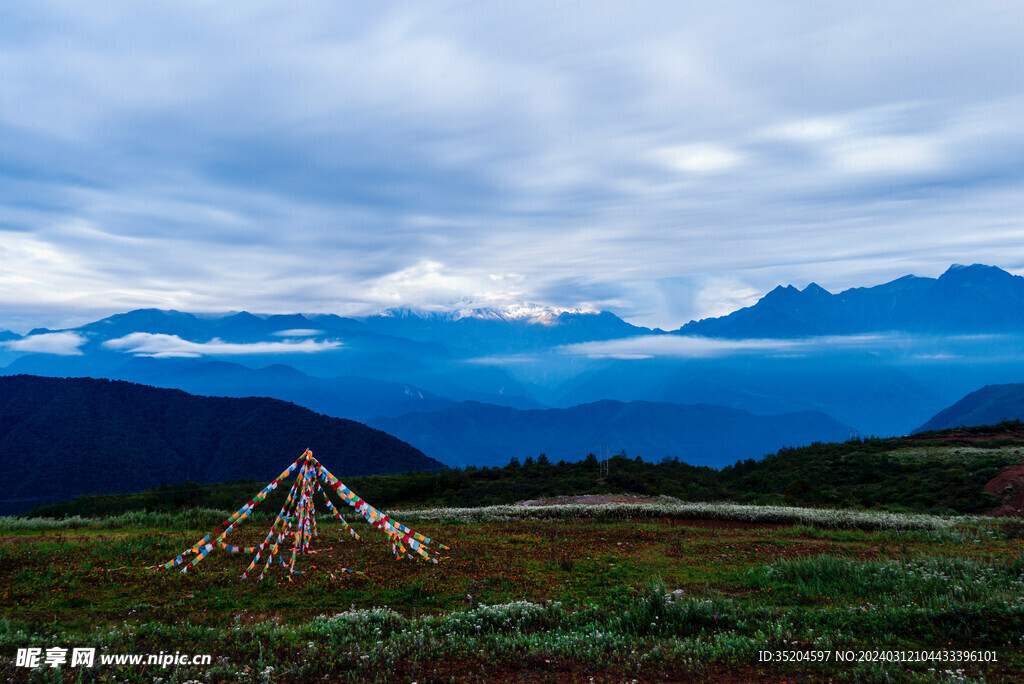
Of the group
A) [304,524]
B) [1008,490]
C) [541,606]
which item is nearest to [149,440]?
[304,524]

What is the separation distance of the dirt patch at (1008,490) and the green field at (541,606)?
26.2 feet

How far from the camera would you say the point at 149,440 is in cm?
13712

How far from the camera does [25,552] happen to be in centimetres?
1414

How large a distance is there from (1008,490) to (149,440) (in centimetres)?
15968

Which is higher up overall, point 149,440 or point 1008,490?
point 1008,490

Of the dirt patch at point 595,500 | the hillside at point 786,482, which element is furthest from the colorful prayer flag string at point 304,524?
the hillside at point 786,482

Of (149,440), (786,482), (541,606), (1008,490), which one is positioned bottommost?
(149,440)

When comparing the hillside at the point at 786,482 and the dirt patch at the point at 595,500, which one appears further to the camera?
the dirt patch at the point at 595,500

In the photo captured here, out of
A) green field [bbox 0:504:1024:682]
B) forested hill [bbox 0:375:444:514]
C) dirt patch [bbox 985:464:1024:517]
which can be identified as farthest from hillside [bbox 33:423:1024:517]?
forested hill [bbox 0:375:444:514]

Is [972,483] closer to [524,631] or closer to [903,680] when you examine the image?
[903,680]

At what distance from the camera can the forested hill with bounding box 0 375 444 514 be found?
116m

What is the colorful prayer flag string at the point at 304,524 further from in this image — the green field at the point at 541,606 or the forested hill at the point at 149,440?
the forested hill at the point at 149,440

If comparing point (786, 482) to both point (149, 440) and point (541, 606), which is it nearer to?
point (541, 606)

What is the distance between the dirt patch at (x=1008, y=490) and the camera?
2408 centimetres
